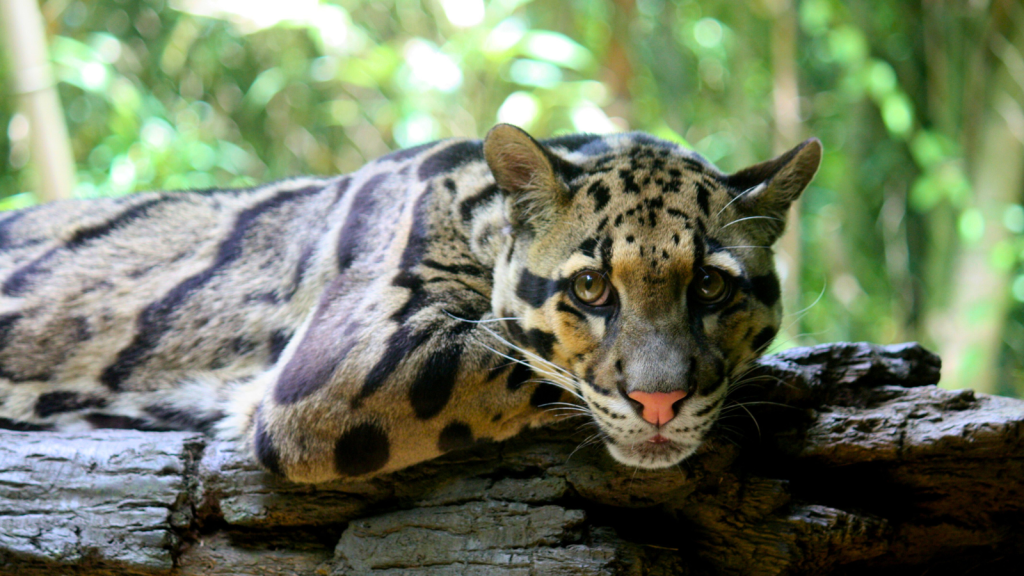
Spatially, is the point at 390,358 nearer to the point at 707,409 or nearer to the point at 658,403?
the point at 658,403

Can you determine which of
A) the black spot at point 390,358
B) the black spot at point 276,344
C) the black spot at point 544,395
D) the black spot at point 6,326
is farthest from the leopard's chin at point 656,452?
the black spot at point 6,326

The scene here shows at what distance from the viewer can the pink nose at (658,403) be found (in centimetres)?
279

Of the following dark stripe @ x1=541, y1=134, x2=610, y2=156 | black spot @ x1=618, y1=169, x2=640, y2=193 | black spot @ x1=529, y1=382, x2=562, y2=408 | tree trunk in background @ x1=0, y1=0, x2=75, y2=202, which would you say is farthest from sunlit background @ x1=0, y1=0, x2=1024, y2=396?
black spot @ x1=529, y1=382, x2=562, y2=408

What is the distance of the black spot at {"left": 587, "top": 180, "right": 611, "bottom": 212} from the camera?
129 inches

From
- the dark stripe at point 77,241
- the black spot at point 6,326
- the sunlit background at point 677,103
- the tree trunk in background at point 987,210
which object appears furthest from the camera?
the sunlit background at point 677,103

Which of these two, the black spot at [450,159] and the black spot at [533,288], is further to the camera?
the black spot at [450,159]

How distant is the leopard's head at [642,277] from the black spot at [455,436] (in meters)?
0.37

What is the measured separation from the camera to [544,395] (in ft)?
10.8

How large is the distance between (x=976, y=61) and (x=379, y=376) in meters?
6.74

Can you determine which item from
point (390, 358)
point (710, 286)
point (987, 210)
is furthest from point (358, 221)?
point (987, 210)

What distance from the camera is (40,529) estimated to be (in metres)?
3.46

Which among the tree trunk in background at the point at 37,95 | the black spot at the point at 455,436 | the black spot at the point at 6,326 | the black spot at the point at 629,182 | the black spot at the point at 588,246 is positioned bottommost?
the black spot at the point at 455,436

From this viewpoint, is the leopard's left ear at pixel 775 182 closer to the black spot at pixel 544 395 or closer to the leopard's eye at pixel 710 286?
the leopard's eye at pixel 710 286

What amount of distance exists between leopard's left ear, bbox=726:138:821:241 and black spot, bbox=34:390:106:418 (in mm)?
3330
